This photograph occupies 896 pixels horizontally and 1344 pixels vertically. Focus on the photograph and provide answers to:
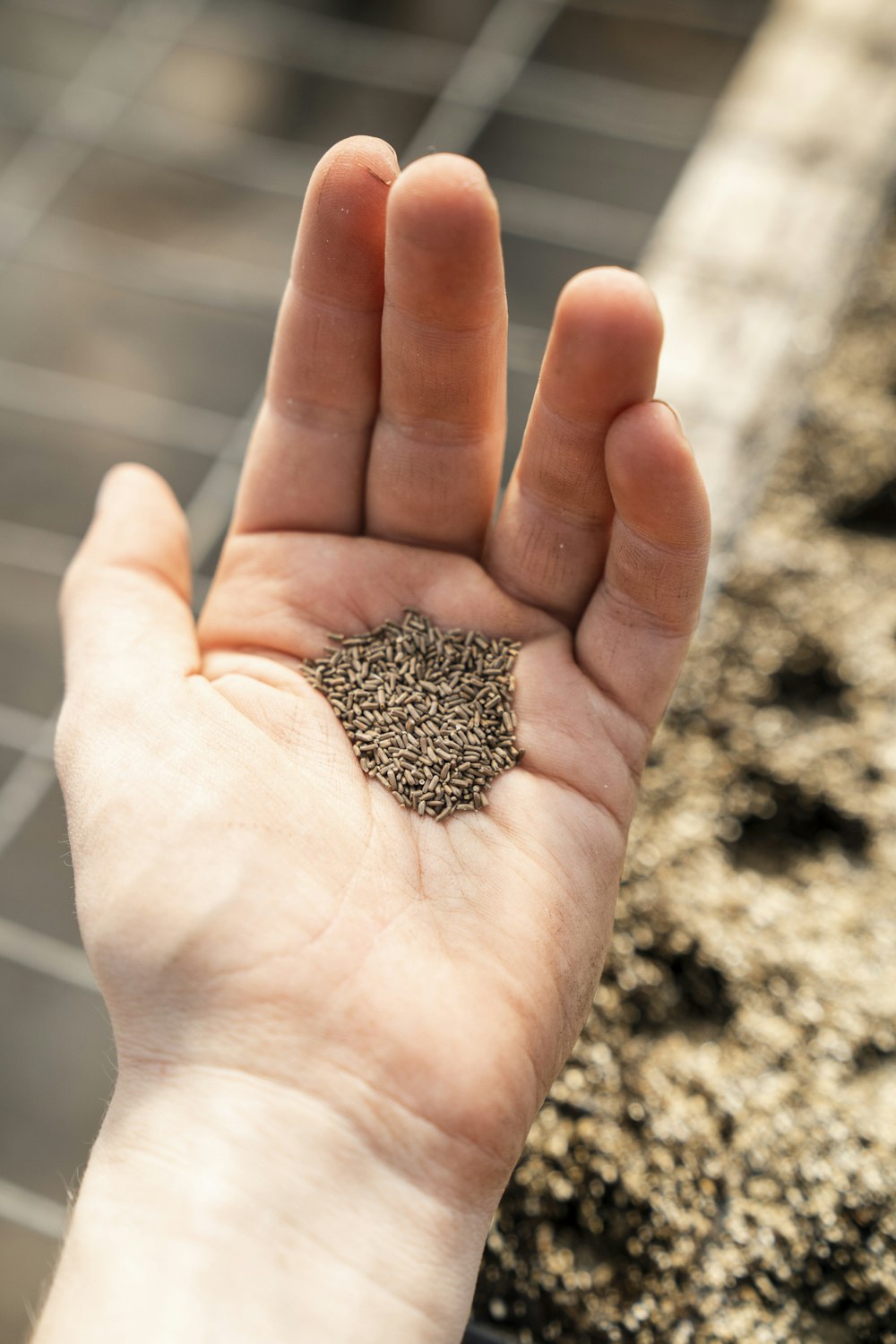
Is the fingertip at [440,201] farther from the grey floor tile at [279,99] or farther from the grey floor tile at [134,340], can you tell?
the grey floor tile at [279,99]

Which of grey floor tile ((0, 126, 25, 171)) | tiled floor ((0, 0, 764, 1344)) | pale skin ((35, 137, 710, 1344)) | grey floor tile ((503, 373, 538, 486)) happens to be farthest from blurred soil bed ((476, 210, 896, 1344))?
grey floor tile ((0, 126, 25, 171))

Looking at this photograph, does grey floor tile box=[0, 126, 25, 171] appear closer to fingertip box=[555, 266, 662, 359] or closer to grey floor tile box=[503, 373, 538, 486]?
grey floor tile box=[503, 373, 538, 486]

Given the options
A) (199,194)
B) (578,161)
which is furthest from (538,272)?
(199,194)

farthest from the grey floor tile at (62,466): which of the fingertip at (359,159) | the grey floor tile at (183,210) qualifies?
the fingertip at (359,159)

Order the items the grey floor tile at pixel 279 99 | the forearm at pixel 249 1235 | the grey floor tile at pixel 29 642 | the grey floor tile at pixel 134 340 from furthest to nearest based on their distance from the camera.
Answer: the grey floor tile at pixel 279 99 → the grey floor tile at pixel 134 340 → the grey floor tile at pixel 29 642 → the forearm at pixel 249 1235

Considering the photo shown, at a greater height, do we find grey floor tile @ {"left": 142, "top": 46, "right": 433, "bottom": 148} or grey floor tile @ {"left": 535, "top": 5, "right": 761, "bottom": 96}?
grey floor tile @ {"left": 535, "top": 5, "right": 761, "bottom": 96}

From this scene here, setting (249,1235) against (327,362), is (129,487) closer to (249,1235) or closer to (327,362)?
(327,362)

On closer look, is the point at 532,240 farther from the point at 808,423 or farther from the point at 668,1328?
the point at 668,1328

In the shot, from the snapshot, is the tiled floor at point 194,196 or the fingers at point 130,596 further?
the tiled floor at point 194,196

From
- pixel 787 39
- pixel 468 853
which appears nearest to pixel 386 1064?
pixel 468 853
